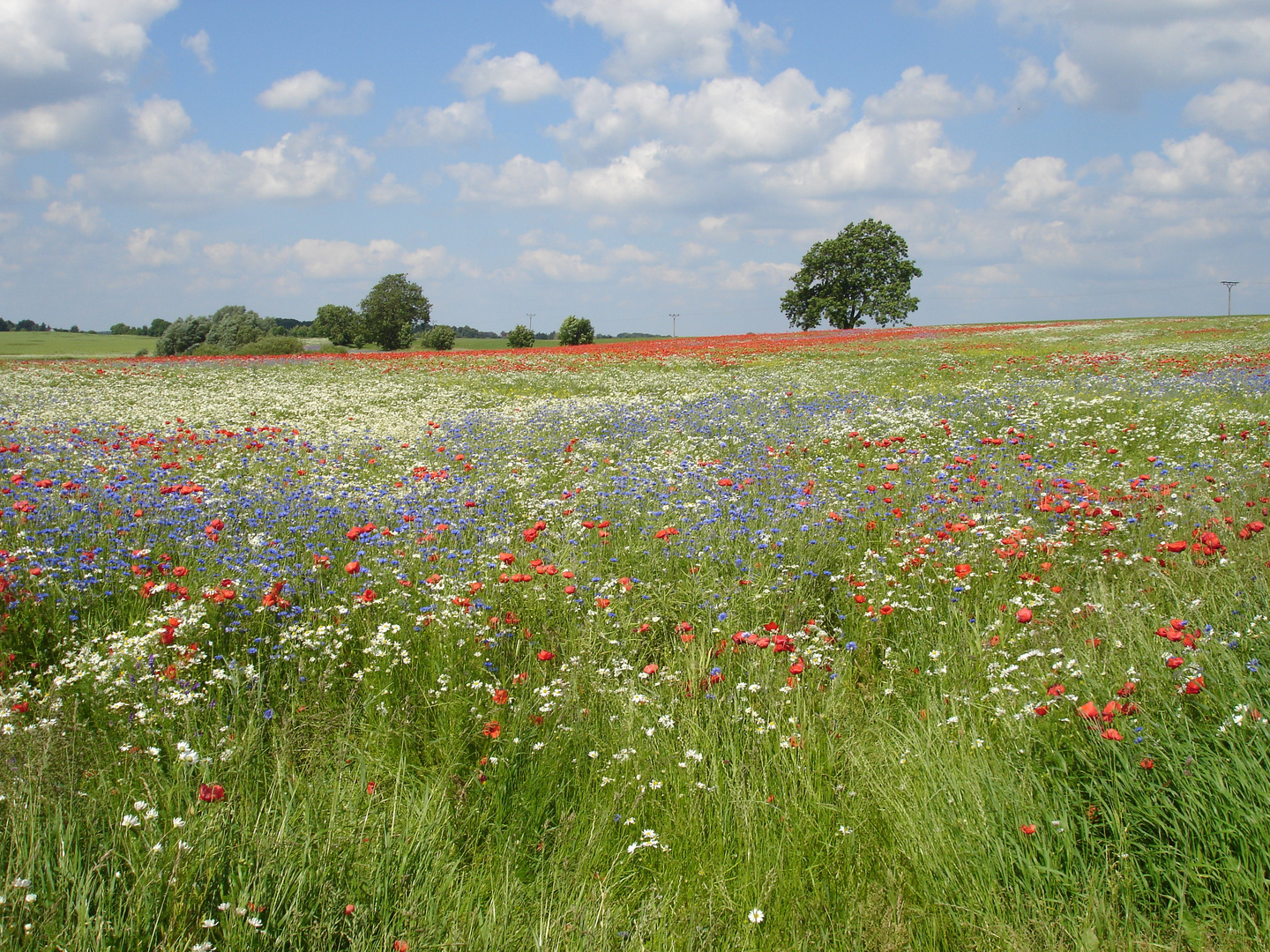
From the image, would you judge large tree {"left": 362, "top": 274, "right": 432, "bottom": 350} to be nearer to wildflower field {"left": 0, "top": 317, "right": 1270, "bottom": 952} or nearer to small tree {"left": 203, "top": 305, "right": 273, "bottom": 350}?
small tree {"left": 203, "top": 305, "right": 273, "bottom": 350}

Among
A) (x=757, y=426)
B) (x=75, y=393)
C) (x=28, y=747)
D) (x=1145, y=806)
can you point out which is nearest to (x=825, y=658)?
(x=1145, y=806)

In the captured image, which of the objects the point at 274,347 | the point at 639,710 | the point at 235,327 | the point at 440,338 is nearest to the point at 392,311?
the point at 440,338

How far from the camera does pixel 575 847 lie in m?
2.70

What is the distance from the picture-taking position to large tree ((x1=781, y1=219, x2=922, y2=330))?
192 ft

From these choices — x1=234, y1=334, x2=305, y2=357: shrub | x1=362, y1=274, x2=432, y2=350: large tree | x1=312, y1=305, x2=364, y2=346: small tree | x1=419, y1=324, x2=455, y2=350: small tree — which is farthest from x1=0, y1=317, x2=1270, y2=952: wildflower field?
x1=312, y1=305, x2=364, y2=346: small tree

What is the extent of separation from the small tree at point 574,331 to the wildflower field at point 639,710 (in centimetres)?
5969

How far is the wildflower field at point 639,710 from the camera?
213cm

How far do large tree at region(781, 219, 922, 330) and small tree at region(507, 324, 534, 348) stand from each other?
29866 millimetres

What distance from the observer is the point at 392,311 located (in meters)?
79.9

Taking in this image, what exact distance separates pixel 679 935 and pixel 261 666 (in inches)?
107

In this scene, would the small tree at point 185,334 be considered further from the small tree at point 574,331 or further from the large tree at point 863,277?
the large tree at point 863,277

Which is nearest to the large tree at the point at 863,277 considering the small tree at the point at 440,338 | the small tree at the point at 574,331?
the small tree at the point at 574,331

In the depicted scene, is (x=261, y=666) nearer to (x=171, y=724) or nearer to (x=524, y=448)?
(x=171, y=724)

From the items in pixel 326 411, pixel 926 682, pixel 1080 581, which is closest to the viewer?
pixel 926 682
